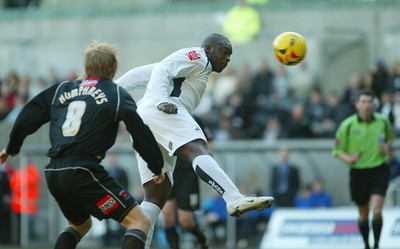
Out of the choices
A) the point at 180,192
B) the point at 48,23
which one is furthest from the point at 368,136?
the point at 48,23

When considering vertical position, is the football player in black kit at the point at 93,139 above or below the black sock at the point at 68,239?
above

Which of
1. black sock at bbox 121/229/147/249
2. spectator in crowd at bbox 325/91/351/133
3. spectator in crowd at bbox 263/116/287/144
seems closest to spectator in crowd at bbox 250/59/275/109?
spectator in crowd at bbox 263/116/287/144

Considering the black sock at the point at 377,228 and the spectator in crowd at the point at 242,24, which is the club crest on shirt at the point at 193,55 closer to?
the black sock at the point at 377,228

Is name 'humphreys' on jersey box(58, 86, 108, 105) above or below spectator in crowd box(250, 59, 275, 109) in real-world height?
above

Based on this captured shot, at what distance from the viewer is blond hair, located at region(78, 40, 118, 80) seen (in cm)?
919

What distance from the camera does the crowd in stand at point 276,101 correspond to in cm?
1998

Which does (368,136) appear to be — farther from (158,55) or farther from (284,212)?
(158,55)

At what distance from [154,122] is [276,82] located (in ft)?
37.4

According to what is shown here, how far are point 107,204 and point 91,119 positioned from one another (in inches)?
30.6

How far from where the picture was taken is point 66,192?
898 centimetres

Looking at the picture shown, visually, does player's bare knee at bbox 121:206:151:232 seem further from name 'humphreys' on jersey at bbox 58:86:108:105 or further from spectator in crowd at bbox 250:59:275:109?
spectator in crowd at bbox 250:59:275:109

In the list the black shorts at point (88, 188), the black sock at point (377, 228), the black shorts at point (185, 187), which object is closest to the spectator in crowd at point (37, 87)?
the black shorts at point (185, 187)

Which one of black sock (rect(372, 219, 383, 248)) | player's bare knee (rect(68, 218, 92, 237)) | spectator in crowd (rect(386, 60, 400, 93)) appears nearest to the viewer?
player's bare knee (rect(68, 218, 92, 237))

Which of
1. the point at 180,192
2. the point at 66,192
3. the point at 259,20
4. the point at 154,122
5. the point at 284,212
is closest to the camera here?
the point at 66,192
